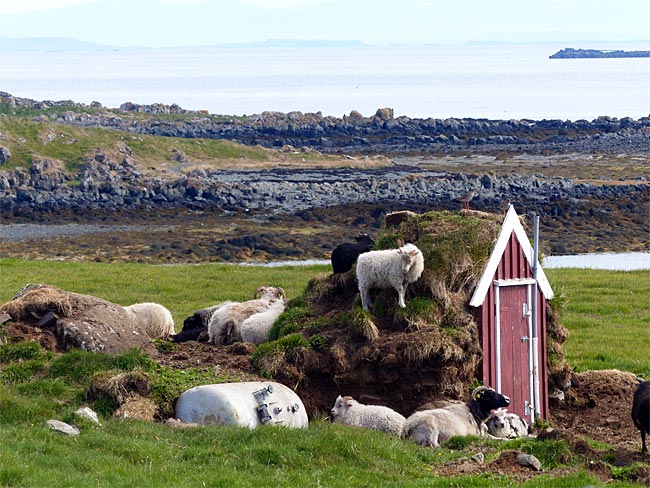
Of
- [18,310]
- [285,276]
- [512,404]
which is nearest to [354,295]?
Answer: [512,404]

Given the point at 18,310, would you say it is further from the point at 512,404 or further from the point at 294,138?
the point at 294,138

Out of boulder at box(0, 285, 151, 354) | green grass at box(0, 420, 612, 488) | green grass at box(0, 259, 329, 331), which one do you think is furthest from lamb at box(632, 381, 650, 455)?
green grass at box(0, 259, 329, 331)

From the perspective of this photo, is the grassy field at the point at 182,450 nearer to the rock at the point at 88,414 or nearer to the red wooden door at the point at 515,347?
the rock at the point at 88,414

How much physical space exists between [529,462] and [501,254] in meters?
5.85

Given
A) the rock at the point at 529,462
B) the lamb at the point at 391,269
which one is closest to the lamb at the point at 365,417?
the rock at the point at 529,462

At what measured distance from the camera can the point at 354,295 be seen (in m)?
19.6

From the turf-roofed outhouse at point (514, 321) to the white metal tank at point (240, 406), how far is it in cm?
414

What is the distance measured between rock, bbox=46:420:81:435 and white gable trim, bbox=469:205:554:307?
7.43 metres

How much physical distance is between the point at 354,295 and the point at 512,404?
345 centimetres

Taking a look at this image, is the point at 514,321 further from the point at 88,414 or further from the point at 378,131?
the point at 378,131

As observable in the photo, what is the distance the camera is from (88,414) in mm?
14148

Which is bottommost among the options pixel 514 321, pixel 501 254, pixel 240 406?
pixel 240 406

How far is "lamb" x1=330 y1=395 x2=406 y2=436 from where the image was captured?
51.1 feet

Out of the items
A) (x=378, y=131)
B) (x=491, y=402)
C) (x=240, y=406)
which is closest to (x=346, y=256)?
(x=491, y=402)
